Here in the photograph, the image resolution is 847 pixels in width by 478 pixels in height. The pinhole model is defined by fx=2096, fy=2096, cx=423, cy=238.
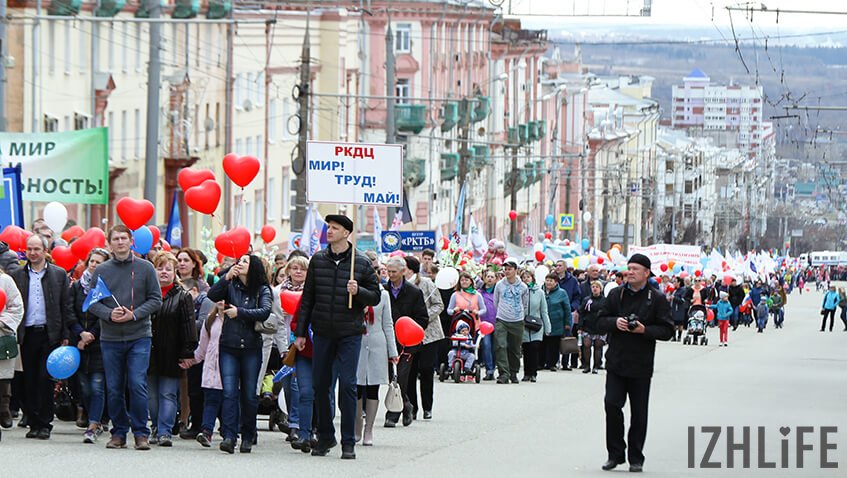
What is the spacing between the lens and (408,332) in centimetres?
1891

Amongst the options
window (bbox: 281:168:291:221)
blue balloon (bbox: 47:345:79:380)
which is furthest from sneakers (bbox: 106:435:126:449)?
window (bbox: 281:168:291:221)

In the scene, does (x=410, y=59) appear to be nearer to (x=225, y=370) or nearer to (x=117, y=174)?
(x=117, y=174)

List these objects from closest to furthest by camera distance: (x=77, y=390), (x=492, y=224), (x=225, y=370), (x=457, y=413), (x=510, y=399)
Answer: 1. (x=225, y=370)
2. (x=77, y=390)
3. (x=457, y=413)
4. (x=510, y=399)
5. (x=492, y=224)

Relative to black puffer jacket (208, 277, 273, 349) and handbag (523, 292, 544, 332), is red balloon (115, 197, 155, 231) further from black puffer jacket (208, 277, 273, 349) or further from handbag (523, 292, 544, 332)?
handbag (523, 292, 544, 332)

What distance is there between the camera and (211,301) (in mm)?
17094

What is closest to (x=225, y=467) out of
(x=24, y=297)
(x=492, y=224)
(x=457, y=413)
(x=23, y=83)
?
(x=24, y=297)

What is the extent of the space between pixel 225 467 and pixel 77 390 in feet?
10.6

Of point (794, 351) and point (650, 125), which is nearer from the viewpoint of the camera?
point (794, 351)

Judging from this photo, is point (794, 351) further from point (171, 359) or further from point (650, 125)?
point (650, 125)

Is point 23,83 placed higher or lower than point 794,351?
higher

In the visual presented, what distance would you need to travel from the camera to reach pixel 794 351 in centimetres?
4372

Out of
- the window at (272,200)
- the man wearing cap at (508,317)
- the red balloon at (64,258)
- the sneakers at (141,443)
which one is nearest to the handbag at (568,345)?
the man wearing cap at (508,317)

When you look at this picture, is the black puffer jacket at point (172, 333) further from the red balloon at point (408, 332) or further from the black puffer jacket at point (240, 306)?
the red balloon at point (408, 332)

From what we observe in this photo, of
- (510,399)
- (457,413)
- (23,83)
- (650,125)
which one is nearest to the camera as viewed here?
(457,413)
